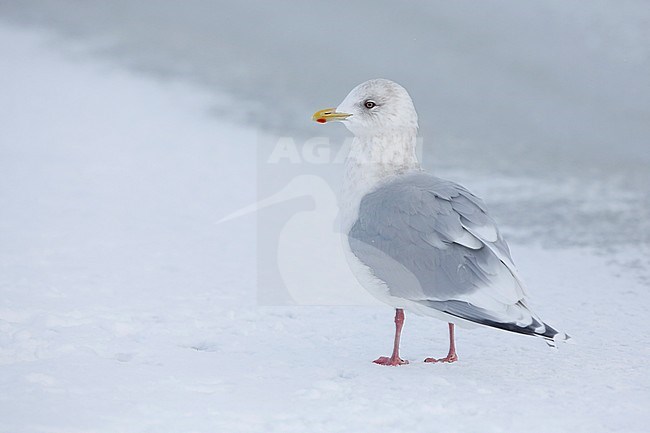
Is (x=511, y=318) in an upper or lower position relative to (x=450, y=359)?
upper

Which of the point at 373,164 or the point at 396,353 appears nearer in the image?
the point at 396,353

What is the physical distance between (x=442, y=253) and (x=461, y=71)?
5170 millimetres

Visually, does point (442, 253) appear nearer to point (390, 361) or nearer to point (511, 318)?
point (511, 318)

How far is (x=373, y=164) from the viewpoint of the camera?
3.12 m

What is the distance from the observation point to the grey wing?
266cm

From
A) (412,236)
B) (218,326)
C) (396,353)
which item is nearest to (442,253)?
(412,236)

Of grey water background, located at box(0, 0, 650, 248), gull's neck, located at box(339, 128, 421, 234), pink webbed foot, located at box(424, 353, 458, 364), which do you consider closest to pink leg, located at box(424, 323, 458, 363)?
pink webbed foot, located at box(424, 353, 458, 364)

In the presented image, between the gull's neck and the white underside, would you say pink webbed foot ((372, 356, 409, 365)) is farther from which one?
the gull's neck

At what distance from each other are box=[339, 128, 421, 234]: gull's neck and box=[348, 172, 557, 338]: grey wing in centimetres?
11

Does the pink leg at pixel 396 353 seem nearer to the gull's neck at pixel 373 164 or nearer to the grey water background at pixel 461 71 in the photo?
the gull's neck at pixel 373 164

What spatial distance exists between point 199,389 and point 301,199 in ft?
8.50

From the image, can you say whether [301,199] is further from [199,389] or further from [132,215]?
[199,389]

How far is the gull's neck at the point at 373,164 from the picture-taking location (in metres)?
3.10

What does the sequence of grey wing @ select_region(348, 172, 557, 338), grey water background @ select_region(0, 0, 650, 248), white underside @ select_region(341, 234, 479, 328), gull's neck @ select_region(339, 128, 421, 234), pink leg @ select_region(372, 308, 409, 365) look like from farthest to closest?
1. grey water background @ select_region(0, 0, 650, 248)
2. gull's neck @ select_region(339, 128, 421, 234)
3. pink leg @ select_region(372, 308, 409, 365)
4. white underside @ select_region(341, 234, 479, 328)
5. grey wing @ select_region(348, 172, 557, 338)
